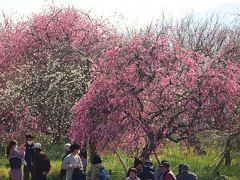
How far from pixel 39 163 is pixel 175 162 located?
24.7 feet

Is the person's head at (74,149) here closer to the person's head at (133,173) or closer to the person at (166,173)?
the person's head at (133,173)

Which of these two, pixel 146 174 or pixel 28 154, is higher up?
pixel 28 154

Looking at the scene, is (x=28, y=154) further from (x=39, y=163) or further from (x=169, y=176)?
(x=169, y=176)

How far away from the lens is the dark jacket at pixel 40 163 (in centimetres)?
1278

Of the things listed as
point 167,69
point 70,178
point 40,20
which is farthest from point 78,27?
point 70,178

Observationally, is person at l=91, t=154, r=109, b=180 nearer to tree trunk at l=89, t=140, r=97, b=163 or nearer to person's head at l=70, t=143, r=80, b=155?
person's head at l=70, t=143, r=80, b=155

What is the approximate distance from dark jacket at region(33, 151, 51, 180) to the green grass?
3.09 meters

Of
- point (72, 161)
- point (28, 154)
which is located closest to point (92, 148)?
point (28, 154)

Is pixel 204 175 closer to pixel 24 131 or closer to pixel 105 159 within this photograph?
pixel 105 159

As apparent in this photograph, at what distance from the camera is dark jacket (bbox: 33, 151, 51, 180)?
12.8 metres

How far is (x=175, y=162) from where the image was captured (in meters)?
19.4

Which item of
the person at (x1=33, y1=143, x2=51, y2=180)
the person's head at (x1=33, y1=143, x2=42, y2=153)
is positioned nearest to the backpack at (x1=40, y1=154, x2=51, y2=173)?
the person at (x1=33, y1=143, x2=51, y2=180)

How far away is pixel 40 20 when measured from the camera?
21.1 metres

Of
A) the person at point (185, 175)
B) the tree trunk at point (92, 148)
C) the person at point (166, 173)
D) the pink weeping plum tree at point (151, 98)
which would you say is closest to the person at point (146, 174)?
the person at point (166, 173)
